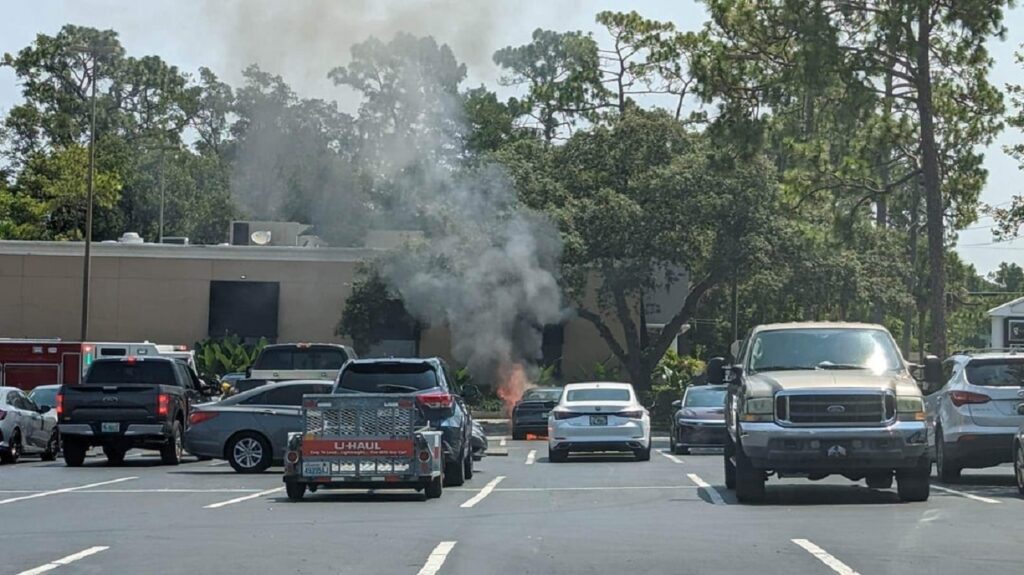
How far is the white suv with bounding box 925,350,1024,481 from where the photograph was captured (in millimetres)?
21984

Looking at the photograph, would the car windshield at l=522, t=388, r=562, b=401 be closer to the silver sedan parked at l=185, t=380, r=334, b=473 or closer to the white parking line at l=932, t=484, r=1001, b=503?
the silver sedan parked at l=185, t=380, r=334, b=473

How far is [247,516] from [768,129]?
81.0 feet

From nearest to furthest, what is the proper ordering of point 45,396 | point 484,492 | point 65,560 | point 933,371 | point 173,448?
point 65,560
point 933,371
point 484,492
point 173,448
point 45,396

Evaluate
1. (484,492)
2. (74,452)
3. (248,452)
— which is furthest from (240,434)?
(484,492)

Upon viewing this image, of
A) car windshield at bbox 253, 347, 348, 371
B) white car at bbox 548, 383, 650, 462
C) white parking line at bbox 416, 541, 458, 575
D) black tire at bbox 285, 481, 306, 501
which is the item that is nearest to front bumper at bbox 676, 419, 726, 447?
white car at bbox 548, 383, 650, 462

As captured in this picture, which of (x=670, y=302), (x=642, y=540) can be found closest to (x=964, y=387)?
(x=642, y=540)

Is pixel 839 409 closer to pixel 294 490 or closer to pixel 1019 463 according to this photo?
pixel 1019 463

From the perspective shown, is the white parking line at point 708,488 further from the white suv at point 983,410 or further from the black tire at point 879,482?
the white suv at point 983,410

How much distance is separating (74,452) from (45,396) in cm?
905

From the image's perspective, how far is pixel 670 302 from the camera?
58500 mm

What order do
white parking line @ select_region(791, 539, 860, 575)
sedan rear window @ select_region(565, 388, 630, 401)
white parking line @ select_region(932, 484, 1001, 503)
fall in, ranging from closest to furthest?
white parking line @ select_region(791, 539, 860, 575), white parking line @ select_region(932, 484, 1001, 503), sedan rear window @ select_region(565, 388, 630, 401)

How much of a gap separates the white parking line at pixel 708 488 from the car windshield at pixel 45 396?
17.7 m

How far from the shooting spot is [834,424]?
18.0 m

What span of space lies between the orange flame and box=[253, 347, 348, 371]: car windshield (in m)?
23.0
